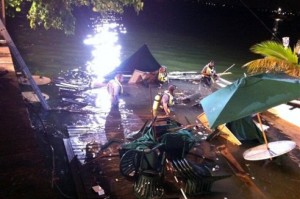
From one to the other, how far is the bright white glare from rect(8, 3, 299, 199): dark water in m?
0.92

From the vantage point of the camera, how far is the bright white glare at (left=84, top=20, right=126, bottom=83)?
1064 inches

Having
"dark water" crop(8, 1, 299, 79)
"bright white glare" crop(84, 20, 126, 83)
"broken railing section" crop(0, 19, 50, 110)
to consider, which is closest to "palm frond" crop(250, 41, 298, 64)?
"dark water" crop(8, 1, 299, 79)

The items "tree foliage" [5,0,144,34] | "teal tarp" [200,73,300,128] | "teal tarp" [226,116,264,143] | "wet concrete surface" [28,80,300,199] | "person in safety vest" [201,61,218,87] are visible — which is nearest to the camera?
"teal tarp" [200,73,300,128]

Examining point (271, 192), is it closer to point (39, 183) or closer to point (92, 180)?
point (92, 180)

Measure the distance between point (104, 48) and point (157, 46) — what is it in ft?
23.7

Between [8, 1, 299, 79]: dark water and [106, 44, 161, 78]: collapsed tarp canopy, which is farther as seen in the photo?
[8, 1, 299, 79]: dark water

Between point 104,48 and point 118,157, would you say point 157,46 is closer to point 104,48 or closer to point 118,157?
point 104,48

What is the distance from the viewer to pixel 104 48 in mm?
35438

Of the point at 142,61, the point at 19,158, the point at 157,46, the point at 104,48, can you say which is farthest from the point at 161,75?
the point at 157,46

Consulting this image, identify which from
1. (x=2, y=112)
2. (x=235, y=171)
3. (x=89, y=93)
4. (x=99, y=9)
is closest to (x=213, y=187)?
(x=235, y=171)

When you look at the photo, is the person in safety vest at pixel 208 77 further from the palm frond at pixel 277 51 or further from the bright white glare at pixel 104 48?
the palm frond at pixel 277 51

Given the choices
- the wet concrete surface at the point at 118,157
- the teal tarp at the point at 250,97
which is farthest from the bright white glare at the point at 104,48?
the teal tarp at the point at 250,97

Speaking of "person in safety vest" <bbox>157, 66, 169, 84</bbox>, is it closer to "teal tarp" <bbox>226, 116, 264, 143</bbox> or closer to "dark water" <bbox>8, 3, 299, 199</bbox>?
"dark water" <bbox>8, 3, 299, 199</bbox>

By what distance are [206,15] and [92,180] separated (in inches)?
2681
